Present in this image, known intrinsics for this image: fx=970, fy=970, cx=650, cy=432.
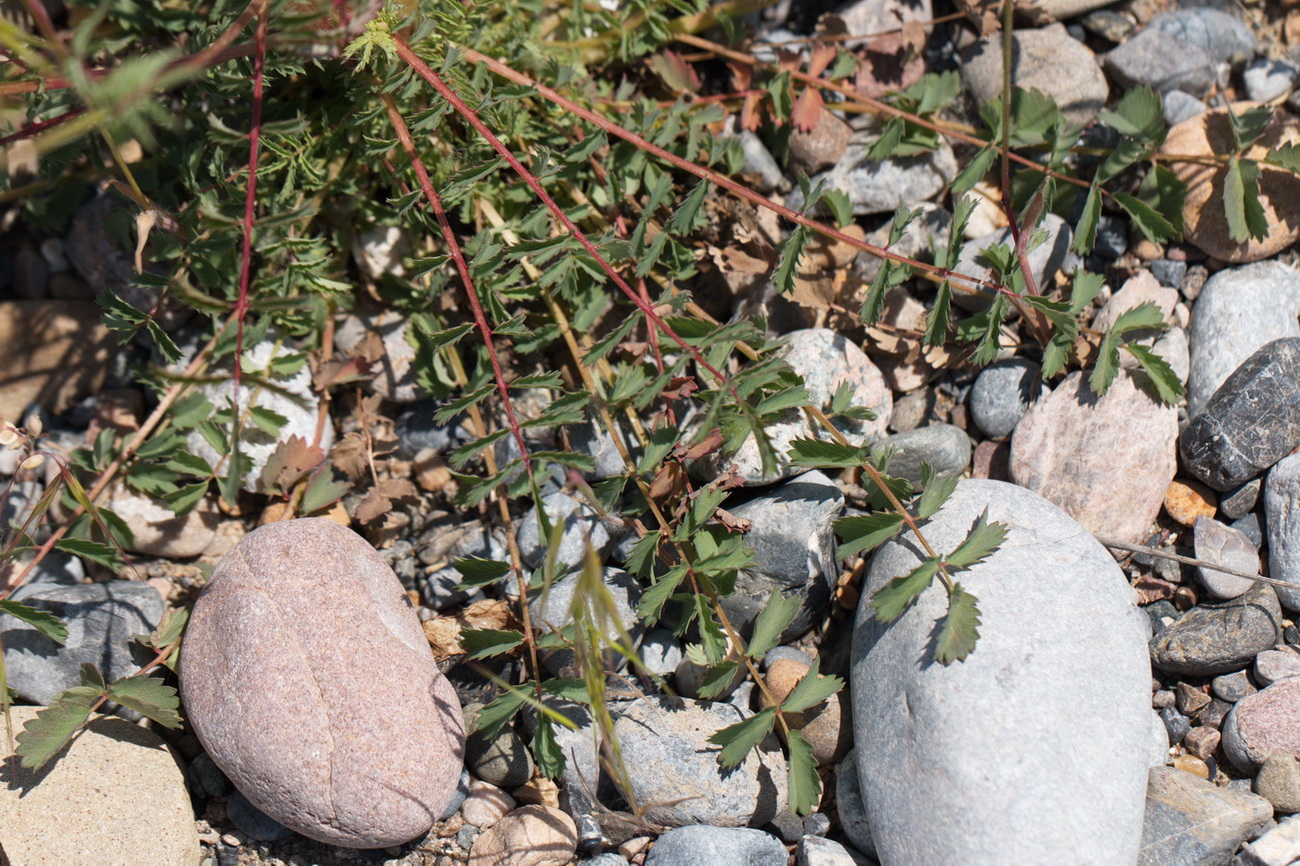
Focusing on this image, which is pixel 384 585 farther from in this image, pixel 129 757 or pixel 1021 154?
pixel 1021 154

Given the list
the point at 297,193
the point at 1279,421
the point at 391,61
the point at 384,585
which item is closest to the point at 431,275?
the point at 297,193

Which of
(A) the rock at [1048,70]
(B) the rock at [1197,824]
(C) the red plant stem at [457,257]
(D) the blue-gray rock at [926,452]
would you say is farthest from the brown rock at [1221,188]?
(C) the red plant stem at [457,257]

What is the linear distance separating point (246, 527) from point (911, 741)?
2.35m

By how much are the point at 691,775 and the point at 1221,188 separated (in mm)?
2627

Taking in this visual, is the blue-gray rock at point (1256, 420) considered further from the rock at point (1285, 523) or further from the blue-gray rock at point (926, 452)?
the blue-gray rock at point (926, 452)

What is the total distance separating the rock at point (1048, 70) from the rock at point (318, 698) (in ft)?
9.12

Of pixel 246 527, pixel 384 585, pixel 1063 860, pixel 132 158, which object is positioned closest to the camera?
pixel 1063 860

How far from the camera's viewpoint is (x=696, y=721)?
2.91m

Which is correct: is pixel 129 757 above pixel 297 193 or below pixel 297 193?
below

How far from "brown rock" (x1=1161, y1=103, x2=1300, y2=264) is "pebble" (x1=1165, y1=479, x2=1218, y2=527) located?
82 centimetres

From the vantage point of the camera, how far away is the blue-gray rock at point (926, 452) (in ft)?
10.4

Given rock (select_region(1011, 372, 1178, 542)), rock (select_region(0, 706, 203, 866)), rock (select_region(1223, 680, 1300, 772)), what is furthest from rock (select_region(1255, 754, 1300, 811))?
rock (select_region(0, 706, 203, 866))

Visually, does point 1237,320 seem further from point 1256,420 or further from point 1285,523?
point 1285,523

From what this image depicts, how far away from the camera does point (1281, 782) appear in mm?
2680
